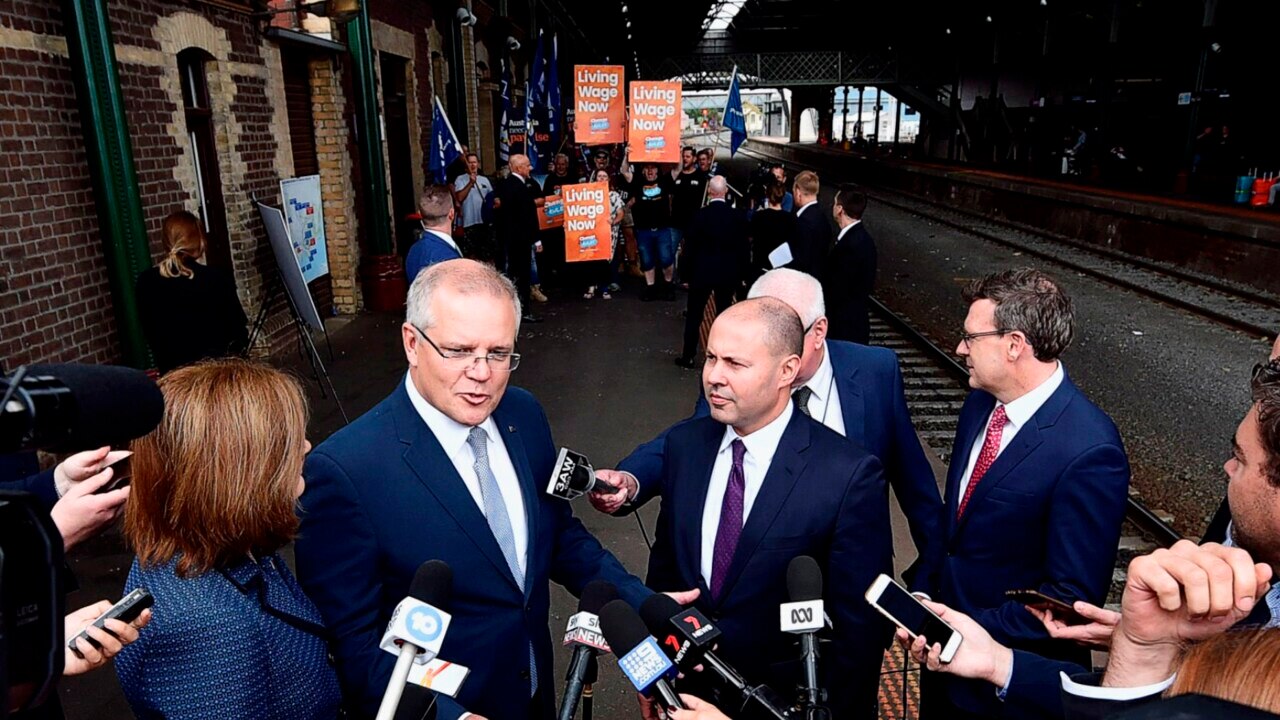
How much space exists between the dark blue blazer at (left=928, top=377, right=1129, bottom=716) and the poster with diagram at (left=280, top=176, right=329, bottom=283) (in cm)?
733

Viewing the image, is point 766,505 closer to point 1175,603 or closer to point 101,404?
point 1175,603

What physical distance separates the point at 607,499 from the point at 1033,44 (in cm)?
3869

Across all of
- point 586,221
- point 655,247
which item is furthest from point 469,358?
point 655,247

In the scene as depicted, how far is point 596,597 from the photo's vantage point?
1.82 metres

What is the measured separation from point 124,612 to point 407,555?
0.74 m

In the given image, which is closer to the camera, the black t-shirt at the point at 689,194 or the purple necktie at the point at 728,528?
the purple necktie at the point at 728,528

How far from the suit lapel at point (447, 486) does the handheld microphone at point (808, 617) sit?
88 cm

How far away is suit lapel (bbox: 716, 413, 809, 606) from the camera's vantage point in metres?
2.43

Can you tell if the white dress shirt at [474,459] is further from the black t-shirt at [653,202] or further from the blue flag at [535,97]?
the blue flag at [535,97]

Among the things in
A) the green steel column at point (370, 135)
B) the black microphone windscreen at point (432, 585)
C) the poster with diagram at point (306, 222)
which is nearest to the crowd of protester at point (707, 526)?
the black microphone windscreen at point (432, 585)

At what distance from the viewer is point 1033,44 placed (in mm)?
34531

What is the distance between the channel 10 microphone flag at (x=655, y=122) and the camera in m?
10.5

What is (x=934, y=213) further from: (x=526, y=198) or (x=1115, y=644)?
(x=1115, y=644)

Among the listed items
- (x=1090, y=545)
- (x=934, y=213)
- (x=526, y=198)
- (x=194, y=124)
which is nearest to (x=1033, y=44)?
(x=934, y=213)
